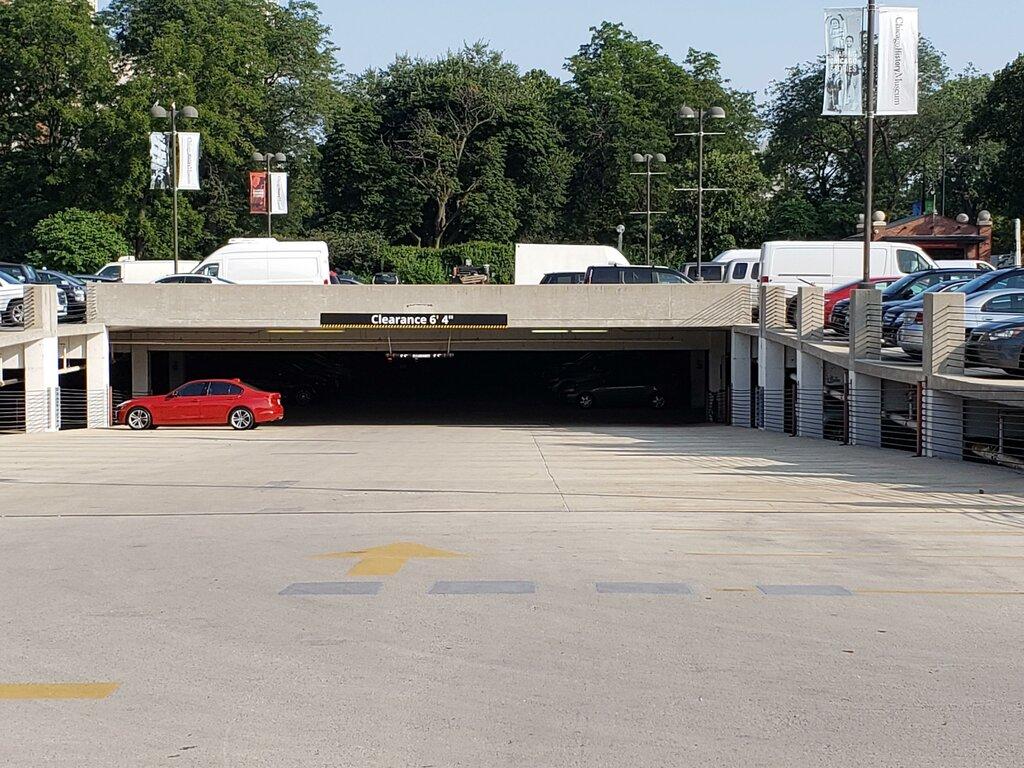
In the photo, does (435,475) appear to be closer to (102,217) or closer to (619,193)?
(102,217)

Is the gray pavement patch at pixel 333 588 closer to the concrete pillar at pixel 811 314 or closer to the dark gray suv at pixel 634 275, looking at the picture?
the concrete pillar at pixel 811 314

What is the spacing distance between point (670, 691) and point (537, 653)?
113 centimetres

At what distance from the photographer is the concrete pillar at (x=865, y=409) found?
2683 centimetres

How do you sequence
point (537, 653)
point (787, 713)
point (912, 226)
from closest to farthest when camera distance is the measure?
point (787, 713) < point (537, 653) < point (912, 226)

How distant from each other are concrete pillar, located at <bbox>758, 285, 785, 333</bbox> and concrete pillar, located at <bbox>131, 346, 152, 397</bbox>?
20.2 m

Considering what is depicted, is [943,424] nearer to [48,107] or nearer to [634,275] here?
[634,275]

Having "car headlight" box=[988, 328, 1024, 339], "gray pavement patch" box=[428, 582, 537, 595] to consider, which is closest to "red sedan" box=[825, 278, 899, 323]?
"car headlight" box=[988, 328, 1024, 339]

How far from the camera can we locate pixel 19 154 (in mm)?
66938

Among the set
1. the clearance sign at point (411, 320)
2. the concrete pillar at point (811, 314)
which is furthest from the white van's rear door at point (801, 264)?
the clearance sign at point (411, 320)

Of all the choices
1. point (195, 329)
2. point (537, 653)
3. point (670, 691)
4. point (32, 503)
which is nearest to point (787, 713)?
point (670, 691)

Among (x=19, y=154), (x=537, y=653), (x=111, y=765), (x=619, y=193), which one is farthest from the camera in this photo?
(x=619, y=193)

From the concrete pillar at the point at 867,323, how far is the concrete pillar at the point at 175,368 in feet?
90.0

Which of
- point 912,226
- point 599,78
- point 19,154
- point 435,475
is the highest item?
point 599,78

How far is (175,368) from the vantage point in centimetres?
4659
